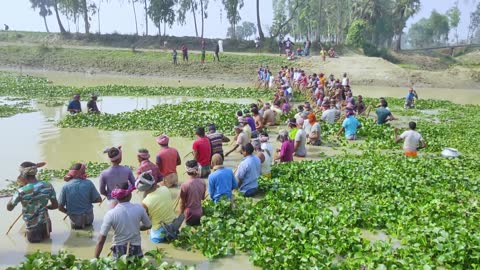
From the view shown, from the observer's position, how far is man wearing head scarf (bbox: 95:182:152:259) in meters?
6.84

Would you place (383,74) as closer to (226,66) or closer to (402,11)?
(226,66)

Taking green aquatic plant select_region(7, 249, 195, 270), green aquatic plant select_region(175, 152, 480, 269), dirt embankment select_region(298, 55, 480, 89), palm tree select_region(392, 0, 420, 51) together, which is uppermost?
palm tree select_region(392, 0, 420, 51)

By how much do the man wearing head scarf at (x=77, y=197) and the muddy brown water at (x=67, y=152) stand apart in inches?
12.9

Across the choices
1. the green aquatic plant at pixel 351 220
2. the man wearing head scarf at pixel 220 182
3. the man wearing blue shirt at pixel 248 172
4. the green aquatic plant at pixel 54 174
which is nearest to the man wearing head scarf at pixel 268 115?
the green aquatic plant at pixel 351 220

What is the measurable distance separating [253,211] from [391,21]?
233 feet

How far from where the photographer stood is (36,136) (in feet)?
57.7

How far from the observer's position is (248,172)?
34.8ft

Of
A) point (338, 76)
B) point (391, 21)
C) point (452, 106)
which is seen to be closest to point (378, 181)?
point (452, 106)

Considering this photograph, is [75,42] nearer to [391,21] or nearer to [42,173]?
[391,21]

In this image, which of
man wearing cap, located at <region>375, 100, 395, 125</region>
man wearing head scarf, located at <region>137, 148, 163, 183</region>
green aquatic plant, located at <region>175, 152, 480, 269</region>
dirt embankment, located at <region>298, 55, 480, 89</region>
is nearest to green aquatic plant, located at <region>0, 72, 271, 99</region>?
man wearing cap, located at <region>375, 100, 395, 125</region>

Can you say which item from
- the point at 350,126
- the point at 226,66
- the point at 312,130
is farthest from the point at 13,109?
the point at 226,66

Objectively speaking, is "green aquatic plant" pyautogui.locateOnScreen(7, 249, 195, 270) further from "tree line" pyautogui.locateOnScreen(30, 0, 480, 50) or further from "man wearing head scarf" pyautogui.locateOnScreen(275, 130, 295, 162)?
"tree line" pyautogui.locateOnScreen(30, 0, 480, 50)

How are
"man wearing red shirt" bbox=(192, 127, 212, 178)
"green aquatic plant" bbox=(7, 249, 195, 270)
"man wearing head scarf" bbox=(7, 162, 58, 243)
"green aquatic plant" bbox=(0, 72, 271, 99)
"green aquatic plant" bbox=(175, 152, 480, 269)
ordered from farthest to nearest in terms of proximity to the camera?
"green aquatic plant" bbox=(0, 72, 271, 99), "man wearing red shirt" bbox=(192, 127, 212, 178), "man wearing head scarf" bbox=(7, 162, 58, 243), "green aquatic plant" bbox=(175, 152, 480, 269), "green aquatic plant" bbox=(7, 249, 195, 270)

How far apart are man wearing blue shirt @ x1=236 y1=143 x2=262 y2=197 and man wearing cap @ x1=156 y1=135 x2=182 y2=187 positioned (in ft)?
5.83
